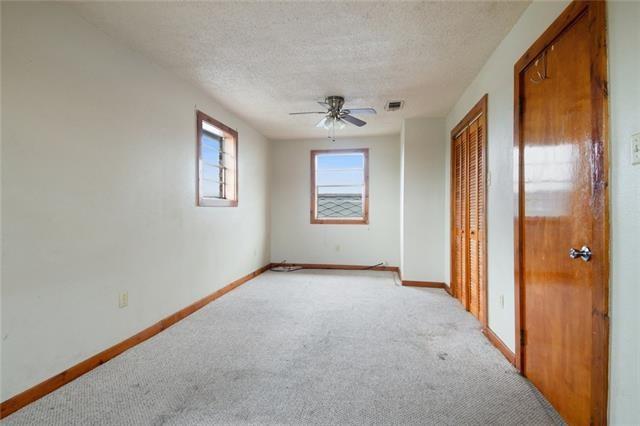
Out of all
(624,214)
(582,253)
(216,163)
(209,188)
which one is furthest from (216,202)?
(624,214)

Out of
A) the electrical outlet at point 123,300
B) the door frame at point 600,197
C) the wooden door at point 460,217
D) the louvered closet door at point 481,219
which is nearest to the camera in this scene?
the door frame at point 600,197

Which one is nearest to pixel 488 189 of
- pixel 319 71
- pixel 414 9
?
pixel 414 9

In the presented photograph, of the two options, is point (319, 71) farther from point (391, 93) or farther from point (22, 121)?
point (22, 121)

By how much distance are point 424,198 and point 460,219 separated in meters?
0.83

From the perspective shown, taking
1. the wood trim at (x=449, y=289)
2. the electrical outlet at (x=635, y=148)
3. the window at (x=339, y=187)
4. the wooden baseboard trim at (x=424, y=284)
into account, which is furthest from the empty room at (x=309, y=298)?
the window at (x=339, y=187)

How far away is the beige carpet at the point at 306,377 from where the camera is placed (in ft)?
5.35

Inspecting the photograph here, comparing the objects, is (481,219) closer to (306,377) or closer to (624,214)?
(624,214)

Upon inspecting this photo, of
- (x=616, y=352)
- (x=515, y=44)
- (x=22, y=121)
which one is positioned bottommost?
(x=616, y=352)

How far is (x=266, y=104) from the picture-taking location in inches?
153

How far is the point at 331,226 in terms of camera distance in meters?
5.88

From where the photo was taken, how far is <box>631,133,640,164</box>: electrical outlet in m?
1.09

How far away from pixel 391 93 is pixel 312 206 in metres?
2.91

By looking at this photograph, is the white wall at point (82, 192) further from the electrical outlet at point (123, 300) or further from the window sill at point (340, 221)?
the window sill at point (340, 221)

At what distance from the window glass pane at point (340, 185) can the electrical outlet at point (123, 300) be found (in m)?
3.91
